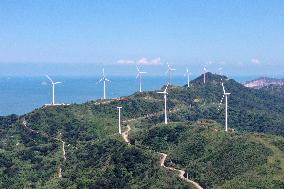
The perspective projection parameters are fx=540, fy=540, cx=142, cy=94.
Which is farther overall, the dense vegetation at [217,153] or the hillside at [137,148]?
the hillside at [137,148]

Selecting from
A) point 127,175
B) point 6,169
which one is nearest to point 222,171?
point 127,175

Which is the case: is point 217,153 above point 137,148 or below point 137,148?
above

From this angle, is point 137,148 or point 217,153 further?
point 137,148

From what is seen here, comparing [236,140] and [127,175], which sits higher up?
[236,140]

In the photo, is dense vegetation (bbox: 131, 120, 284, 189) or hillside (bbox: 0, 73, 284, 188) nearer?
dense vegetation (bbox: 131, 120, 284, 189)

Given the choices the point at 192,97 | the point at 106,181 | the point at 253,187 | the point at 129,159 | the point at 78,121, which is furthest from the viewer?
the point at 192,97

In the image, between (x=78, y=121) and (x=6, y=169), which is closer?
(x=6, y=169)

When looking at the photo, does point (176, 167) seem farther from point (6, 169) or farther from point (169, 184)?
point (6, 169)

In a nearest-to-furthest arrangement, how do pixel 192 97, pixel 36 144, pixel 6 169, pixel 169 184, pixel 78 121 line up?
pixel 169 184
pixel 6 169
pixel 36 144
pixel 78 121
pixel 192 97
